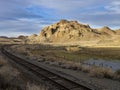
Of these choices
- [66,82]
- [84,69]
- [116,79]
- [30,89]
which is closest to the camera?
[30,89]

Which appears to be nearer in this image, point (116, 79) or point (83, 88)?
point (83, 88)

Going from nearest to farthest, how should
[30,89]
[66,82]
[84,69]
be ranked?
[30,89] → [66,82] → [84,69]

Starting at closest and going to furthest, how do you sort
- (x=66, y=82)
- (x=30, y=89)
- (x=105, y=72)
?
(x=30, y=89)
(x=66, y=82)
(x=105, y=72)

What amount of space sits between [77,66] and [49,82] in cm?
1036

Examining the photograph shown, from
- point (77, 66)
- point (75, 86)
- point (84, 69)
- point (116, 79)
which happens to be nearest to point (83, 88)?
point (75, 86)

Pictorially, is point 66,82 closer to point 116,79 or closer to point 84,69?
point 116,79

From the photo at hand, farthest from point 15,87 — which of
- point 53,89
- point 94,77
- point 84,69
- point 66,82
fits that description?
point 84,69

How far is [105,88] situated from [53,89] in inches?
121

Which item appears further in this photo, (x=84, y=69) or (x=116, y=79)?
(x=84, y=69)

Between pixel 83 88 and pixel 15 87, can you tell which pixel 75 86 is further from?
pixel 15 87

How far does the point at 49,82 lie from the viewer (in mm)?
18109

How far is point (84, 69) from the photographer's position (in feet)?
84.5

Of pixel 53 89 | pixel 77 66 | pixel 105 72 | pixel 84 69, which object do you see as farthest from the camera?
pixel 77 66

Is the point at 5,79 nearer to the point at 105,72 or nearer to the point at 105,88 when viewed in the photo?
the point at 105,88
